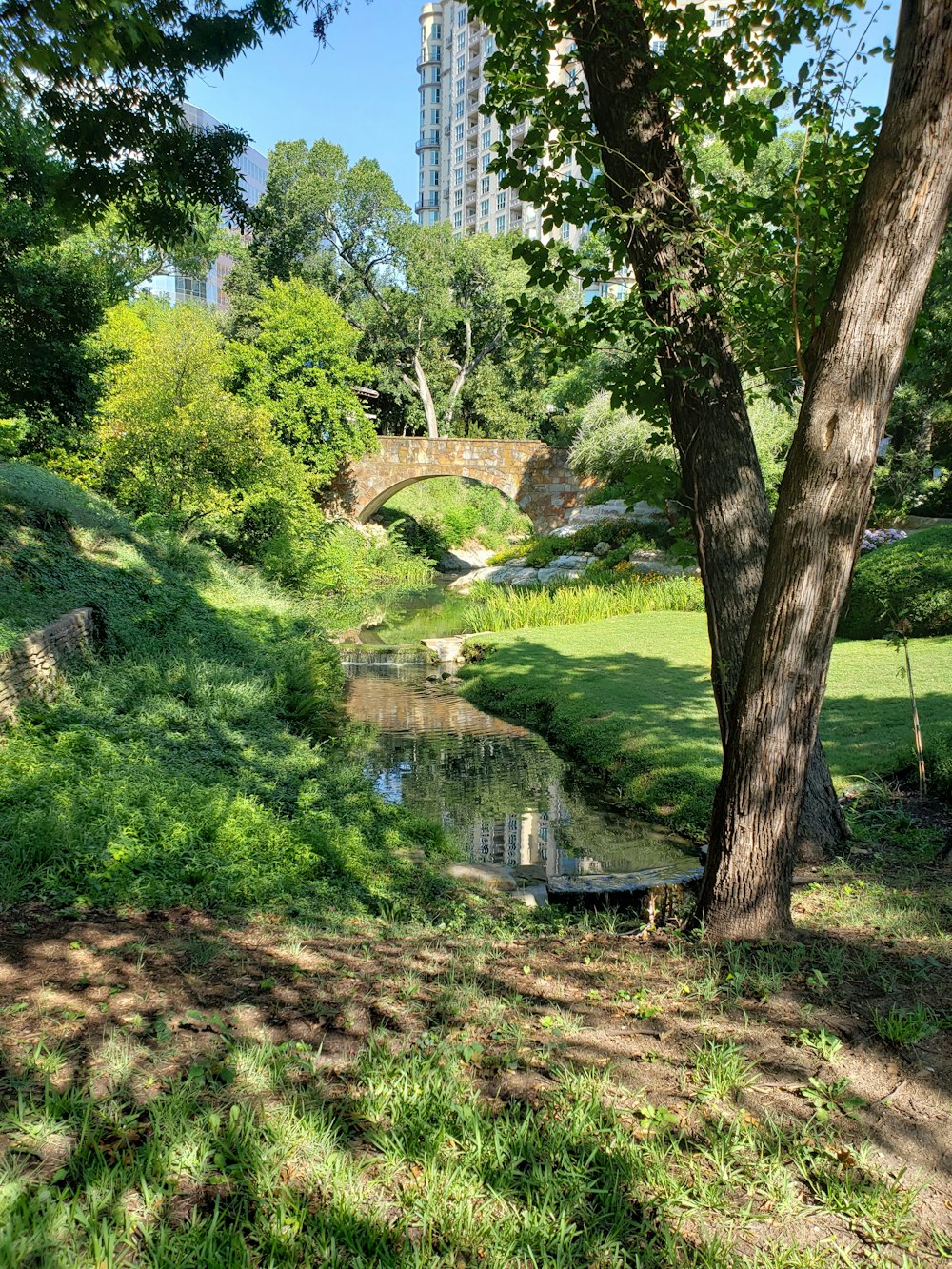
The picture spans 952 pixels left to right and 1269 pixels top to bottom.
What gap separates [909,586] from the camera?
11.1 m

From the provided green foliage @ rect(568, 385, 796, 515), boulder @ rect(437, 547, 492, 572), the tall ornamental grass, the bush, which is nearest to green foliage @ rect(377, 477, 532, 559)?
boulder @ rect(437, 547, 492, 572)

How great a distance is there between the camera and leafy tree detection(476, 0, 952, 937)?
290cm

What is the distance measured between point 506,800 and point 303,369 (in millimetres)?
19863

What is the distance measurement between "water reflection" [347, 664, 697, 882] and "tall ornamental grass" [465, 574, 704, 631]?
4.90 m

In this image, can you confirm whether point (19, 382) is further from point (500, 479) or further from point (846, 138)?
point (500, 479)

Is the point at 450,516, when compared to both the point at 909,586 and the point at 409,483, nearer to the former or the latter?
the point at 409,483

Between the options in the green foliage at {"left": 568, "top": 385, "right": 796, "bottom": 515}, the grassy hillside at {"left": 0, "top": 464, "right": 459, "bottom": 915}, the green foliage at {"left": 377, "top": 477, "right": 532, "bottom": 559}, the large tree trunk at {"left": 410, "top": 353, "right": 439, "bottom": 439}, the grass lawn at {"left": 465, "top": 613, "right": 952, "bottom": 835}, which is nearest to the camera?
the grassy hillside at {"left": 0, "top": 464, "right": 459, "bottom": 915}

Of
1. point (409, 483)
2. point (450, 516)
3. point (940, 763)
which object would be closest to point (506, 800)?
point (940, 763)

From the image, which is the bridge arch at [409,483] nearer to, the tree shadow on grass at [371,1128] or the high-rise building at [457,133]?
the tree shadow on grass at [371,1128]

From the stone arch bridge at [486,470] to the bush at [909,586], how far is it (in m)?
17.0

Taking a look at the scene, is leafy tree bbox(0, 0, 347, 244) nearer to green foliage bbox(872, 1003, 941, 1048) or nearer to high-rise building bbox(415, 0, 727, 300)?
green foliage bbox(872, 1003, 941, 1048)

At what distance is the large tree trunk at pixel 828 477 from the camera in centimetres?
283

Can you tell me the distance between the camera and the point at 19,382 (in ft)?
31.5

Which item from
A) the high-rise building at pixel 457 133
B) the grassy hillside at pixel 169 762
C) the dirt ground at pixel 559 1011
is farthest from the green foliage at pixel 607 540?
the high-rise building at pixel 457 133
